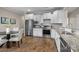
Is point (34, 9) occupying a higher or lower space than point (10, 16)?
higher

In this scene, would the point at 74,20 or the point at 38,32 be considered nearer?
the point at 74,20

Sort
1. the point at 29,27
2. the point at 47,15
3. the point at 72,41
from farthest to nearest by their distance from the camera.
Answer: the point at 29,27 → the point at 47,15 → the point at 72,41

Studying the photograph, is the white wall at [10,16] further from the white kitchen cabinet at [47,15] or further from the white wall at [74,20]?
the white wall at [74,20]

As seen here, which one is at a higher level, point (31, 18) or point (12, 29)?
point (31, 18)

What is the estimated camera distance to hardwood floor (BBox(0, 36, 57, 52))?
4.80ft

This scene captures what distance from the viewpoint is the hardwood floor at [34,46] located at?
1.46 meters

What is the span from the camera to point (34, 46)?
1500 mm

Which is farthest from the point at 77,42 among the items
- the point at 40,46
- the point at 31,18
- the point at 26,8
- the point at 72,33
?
the point at 26,8

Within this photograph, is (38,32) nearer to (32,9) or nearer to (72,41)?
(32,9)

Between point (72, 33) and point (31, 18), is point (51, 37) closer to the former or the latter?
point (72, 33)

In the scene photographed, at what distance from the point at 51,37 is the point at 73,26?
44cm

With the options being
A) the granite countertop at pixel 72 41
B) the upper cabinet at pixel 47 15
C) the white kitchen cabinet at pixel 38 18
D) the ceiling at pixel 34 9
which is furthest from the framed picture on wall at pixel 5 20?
the granite countertop at pixel 72 41

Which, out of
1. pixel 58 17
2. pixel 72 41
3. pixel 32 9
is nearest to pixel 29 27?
pixel 32 9
